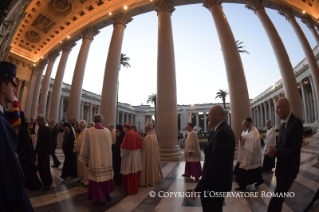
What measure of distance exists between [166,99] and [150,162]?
4.15 m

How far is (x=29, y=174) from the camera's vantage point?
4.77 m

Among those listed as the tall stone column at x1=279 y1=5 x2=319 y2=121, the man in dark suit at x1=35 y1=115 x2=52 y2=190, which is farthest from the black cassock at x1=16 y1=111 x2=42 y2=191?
the tall stone column at x1=279 y1=5 x2=319 y2=121

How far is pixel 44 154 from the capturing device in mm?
5125

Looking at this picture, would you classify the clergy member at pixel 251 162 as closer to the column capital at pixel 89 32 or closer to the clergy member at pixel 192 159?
the clergy member at pixel 192 159

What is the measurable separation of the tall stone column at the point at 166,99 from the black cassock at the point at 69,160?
13.0ft

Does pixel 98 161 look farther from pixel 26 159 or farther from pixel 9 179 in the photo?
pixel 9 179

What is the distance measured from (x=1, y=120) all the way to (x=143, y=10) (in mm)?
14978

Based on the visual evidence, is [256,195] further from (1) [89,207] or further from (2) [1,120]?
(2) [1,120]

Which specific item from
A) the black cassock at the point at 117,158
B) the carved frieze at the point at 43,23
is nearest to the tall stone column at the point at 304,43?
the black cassock at the point at 117,158

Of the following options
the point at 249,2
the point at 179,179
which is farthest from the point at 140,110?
the point at 179,179

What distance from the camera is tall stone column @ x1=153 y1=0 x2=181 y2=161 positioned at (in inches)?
334

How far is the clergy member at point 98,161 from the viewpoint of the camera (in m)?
3.90

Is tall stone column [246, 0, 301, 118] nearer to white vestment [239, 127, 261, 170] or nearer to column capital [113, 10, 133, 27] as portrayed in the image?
white vestment [239, 127, 261, 170]

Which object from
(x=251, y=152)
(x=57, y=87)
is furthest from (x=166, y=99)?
(x=57, y=87)
